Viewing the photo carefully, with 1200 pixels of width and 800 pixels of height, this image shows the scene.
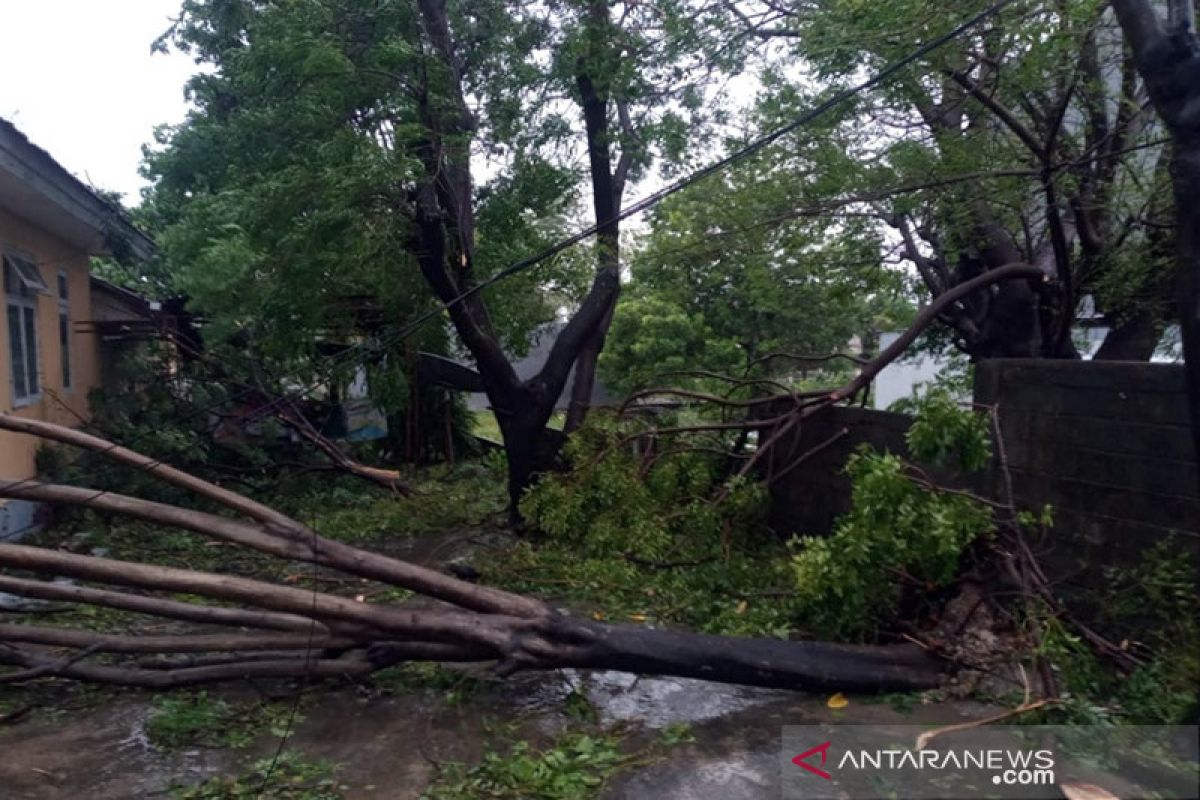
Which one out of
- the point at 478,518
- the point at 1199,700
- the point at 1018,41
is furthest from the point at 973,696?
the point at 478,518

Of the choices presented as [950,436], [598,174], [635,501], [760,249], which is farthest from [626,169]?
[950,436]

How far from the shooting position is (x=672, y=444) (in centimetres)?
866

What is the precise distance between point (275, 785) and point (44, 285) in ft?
27.6

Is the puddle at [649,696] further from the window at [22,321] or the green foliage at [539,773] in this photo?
the window at [22,321]

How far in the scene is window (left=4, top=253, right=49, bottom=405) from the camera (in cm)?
982

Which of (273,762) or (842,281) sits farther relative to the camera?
(842,281)

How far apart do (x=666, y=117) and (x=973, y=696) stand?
22.0ft

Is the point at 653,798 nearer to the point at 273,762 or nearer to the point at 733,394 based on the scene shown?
the point at 273,762

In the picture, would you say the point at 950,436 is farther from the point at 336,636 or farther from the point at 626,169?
the point at 626,169

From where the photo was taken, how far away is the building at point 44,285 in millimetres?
8969

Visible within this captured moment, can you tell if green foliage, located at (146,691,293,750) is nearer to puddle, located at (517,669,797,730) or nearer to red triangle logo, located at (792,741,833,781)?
puddle, located at (517,669,797,730)

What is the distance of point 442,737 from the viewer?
4977 millimetres

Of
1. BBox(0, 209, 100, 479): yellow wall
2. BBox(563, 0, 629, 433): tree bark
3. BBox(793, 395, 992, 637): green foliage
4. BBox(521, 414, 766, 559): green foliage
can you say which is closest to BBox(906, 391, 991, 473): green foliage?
BBox(793, 395, 992, 637): green foliage

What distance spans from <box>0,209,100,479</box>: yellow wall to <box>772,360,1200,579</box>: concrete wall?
8.30 metres
